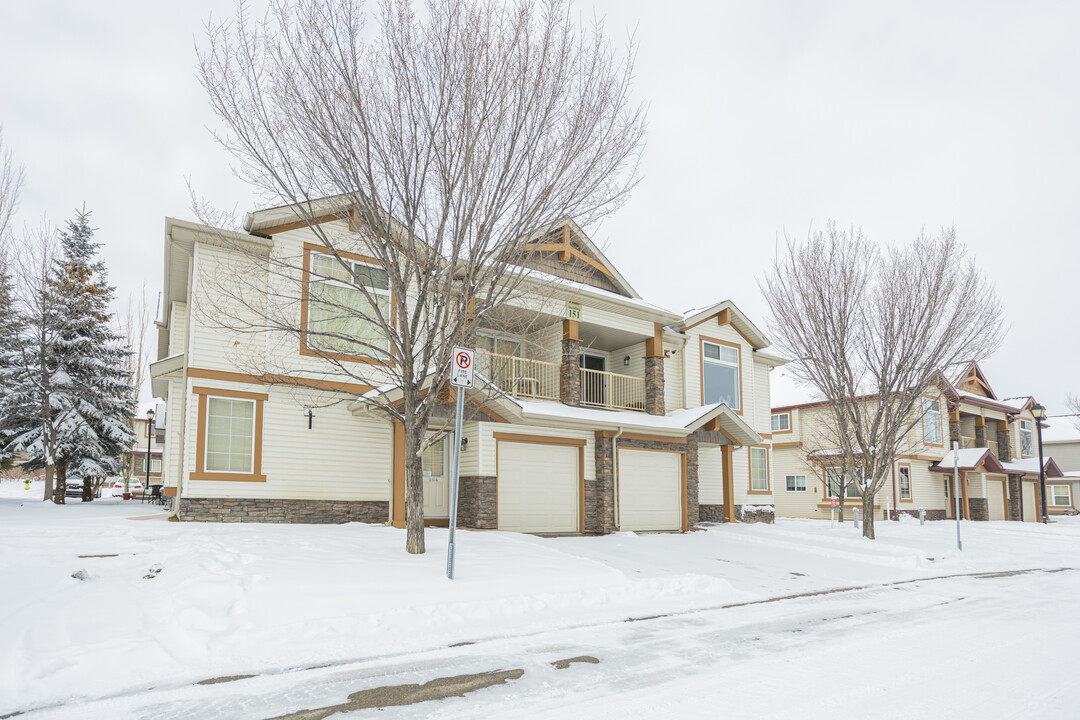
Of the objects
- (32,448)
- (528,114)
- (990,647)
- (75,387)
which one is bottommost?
(990,647)

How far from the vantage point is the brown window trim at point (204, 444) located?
1370cm

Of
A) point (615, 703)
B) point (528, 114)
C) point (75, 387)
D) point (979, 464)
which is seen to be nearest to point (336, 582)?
point (615, 703)

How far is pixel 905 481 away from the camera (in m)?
32.2

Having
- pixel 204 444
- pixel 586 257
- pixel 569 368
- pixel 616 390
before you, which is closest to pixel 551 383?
pixel 569 368

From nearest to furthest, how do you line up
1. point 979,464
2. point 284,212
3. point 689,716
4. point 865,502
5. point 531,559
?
1. point 689,716
2. point 531,559
3. point 284,212
4. point 865,502
5. point 979,464

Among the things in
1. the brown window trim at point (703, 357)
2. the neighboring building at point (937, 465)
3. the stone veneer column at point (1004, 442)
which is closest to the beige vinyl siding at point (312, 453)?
Result: the brown window trim at point (703, 357)

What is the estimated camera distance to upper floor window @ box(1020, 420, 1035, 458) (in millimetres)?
41844

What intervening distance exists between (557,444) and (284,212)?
8.40 meters

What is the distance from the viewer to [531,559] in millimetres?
10914

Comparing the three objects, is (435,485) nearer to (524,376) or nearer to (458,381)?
(524,376)

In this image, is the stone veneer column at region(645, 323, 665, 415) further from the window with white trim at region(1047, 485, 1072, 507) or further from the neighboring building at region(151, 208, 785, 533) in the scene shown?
the window with white trim at region(1047, 485, 1072, 507)

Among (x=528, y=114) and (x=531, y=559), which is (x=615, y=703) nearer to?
(x=531, y=559)

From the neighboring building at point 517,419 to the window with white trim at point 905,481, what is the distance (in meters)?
11.0

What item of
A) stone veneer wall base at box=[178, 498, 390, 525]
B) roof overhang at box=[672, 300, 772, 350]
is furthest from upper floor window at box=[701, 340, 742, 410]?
stone veneer wall base at box=[178, 498, 390, 525]
